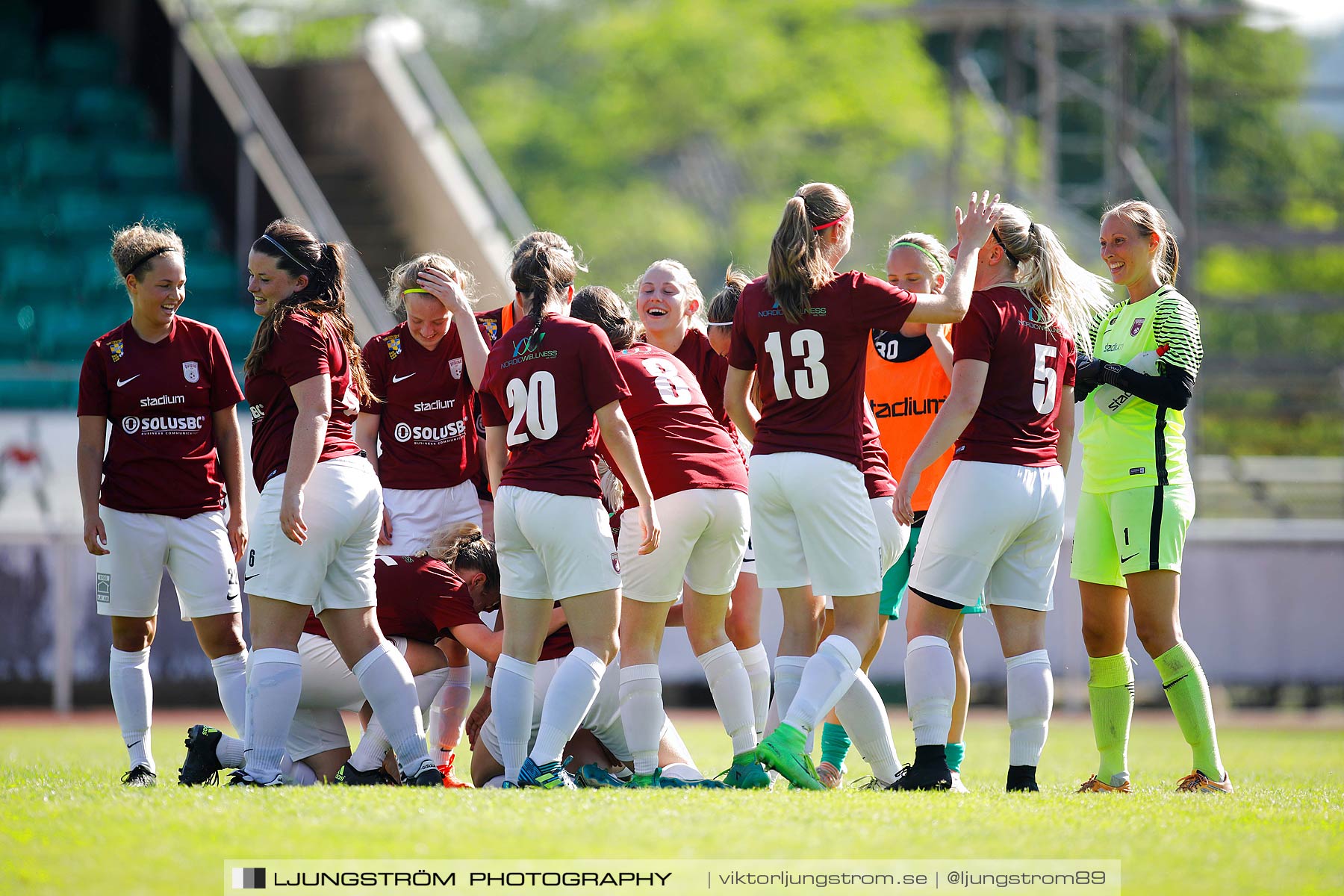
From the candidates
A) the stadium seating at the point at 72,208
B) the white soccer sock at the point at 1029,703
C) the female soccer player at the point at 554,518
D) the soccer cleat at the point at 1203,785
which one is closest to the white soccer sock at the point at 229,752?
the female soccer player at the point at 554,518

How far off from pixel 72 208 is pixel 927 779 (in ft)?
45.0

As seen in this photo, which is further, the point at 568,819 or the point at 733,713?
the point at 733,713

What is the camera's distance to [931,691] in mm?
5828

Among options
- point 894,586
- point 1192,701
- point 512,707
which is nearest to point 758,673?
point 894,586

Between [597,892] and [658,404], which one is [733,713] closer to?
[658,404]

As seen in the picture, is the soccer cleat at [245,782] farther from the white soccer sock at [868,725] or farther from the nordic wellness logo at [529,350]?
the white soccer sock at [868,725]

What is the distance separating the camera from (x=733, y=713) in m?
6.18

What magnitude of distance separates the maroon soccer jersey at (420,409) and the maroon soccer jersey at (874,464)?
190cm

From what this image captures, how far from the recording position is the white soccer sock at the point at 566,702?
5.64m

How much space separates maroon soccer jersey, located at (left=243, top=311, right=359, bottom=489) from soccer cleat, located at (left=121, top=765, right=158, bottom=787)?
1.31 metres

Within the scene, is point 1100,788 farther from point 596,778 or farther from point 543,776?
point 543,776

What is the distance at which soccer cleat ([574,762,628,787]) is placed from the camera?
19.9 feet

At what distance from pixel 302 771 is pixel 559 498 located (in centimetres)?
173

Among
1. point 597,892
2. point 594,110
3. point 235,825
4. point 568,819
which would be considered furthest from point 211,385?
point 594,110
